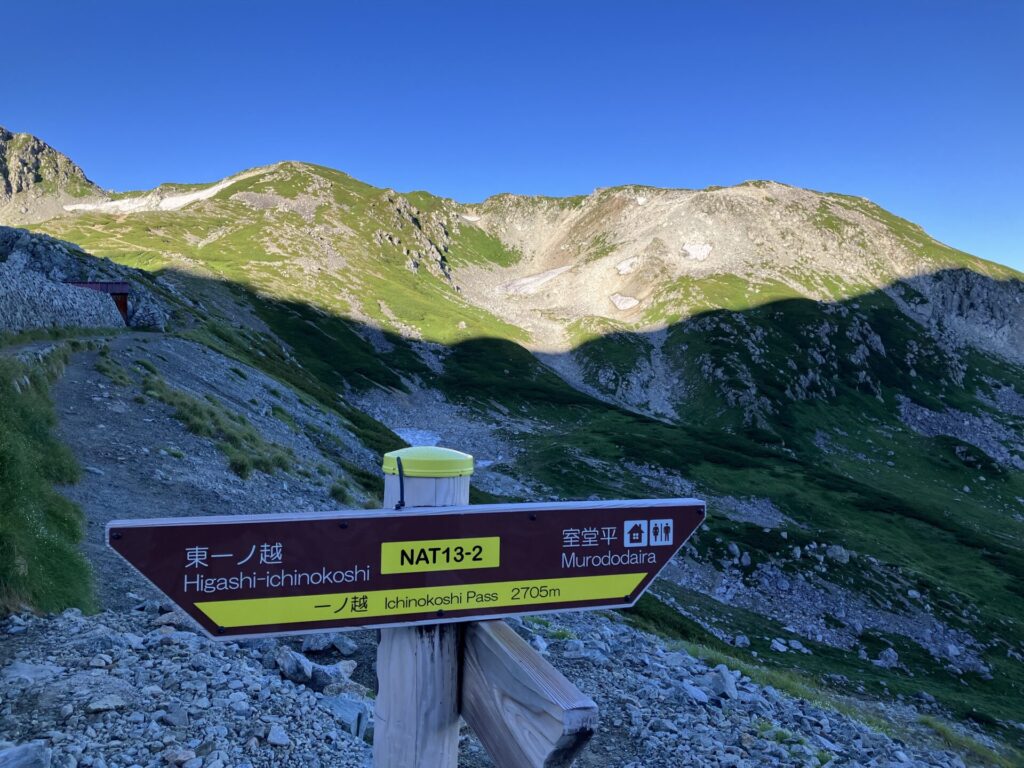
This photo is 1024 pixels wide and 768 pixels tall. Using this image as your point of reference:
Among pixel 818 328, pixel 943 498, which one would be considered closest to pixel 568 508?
pixel 943 498

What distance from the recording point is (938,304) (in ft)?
565

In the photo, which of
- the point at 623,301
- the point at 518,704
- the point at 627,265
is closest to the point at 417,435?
the point at 518,704

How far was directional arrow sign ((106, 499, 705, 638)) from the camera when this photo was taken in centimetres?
272

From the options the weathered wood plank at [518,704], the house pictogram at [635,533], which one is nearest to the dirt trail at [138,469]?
the weathered wood plank at [518,704]

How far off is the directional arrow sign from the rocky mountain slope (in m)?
4.13

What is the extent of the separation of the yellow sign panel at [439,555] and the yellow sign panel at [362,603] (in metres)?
0.10

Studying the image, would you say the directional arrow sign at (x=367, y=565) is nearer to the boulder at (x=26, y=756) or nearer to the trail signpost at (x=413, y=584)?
the trail signpost at (x=413, y=584)

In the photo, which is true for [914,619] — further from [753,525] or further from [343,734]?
Result: [343,734]

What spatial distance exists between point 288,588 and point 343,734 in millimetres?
4720

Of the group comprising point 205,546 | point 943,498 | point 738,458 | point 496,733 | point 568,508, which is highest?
point 568,508

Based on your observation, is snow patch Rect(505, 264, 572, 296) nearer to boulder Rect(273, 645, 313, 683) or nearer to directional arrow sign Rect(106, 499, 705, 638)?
boulder Rect(273, 645, 313, 683)

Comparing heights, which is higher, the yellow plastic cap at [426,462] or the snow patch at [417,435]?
the yellow plastic cap at [426,462]

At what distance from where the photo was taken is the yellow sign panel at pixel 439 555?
9.45 feet

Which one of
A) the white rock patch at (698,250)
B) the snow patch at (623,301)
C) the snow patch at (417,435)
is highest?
the white rock patch at (698,250)
